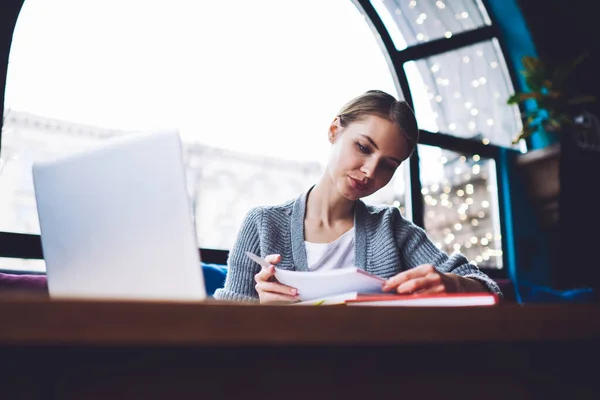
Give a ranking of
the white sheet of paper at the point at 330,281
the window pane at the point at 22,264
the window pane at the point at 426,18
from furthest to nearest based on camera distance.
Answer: the window pane at the point at 426,18 → the window pane at the point at 22,264 → the white sheet of paper at the point at 330,281

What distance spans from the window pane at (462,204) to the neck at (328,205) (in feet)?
4.98

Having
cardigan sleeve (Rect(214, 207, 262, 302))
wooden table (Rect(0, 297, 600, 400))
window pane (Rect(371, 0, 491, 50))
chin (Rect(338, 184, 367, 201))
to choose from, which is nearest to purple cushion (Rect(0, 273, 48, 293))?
cardigan sleeve (Rect(214, 207, 262, 302))

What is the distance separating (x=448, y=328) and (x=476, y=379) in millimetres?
108

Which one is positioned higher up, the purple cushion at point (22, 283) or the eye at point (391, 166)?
the eye at point (391, 166)

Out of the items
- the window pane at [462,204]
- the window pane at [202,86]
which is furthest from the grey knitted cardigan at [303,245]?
the window pane at [462,204]

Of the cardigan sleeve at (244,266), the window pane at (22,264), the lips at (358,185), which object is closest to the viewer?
the cardigan sleeve at (244,266)

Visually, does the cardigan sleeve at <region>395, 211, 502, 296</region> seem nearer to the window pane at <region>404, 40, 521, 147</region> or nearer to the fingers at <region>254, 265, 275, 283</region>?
the fingers at <region>254, 265, 275, 283</region>

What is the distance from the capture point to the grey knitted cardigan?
1.41 m

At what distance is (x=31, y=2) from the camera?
202 cm

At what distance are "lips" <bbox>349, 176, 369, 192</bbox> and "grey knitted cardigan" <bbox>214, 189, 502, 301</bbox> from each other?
0.46 feet

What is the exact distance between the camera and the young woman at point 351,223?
1449mm

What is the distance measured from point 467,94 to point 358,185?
2.29 m

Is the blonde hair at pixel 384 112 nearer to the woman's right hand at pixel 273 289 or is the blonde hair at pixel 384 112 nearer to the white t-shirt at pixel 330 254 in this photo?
the white t-shirt at pixel 330 254

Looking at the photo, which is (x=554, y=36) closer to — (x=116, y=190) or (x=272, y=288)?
(x=272, y=288)
